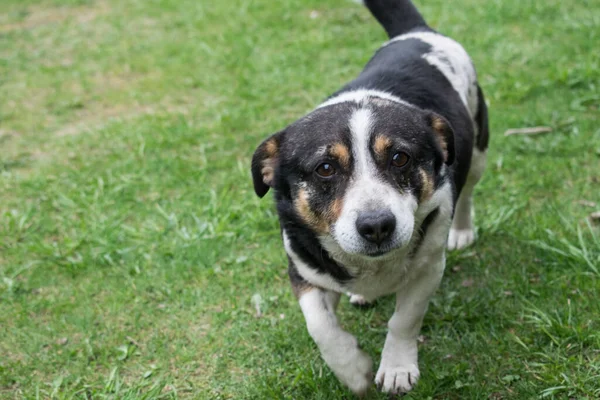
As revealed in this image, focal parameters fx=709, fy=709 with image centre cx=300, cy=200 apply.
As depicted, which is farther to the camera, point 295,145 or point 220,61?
point 220,61

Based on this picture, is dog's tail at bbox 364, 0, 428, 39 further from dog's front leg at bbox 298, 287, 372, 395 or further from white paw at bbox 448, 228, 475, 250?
dog's front leg at bbox 298, 287, 372, 395

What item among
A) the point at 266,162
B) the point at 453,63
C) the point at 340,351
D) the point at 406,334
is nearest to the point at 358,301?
the point at 406,334

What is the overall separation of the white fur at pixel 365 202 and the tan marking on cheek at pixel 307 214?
106 mm

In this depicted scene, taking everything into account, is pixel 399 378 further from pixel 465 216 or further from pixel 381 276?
pixel 465 216

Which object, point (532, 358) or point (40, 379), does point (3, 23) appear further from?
point (532, 358)

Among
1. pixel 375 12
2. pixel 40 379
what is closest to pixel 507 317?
pixel 375 12

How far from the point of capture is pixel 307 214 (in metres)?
3.28

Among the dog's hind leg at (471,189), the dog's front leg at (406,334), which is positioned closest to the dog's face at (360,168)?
the dog's front leg at (406,334)

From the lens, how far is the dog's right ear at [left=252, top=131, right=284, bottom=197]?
11.3 feet

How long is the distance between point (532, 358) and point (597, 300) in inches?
22.0

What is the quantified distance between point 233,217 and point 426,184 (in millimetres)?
2153

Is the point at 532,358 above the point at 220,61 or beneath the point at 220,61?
above

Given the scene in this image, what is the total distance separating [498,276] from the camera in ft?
13.9

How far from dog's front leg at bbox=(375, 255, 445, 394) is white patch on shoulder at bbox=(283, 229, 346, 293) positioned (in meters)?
0.32
